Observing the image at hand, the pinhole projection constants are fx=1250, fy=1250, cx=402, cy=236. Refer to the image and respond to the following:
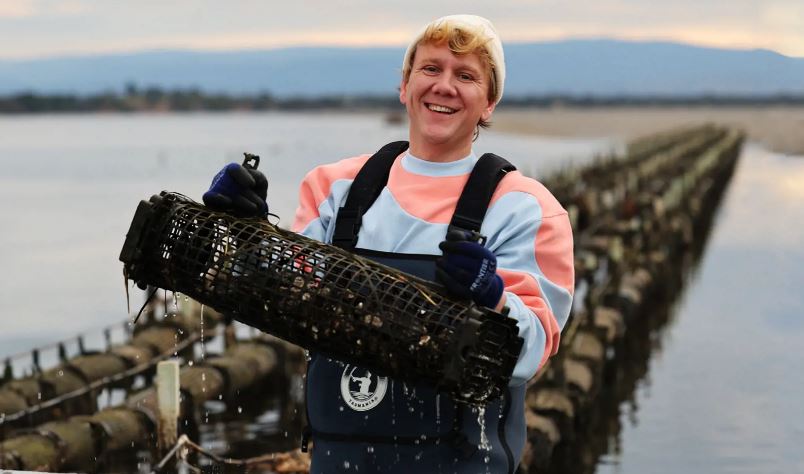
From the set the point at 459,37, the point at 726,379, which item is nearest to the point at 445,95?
the point at 459,37

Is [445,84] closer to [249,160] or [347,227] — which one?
[347,227]

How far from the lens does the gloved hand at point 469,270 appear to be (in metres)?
3.16

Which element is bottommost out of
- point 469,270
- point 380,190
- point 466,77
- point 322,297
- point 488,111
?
point 322,297

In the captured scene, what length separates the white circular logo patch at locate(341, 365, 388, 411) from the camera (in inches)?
139

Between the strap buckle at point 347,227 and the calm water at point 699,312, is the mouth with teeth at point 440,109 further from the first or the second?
the calm water at point 699,312

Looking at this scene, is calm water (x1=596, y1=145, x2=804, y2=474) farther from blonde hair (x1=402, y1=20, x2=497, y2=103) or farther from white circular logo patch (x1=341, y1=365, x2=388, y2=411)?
blonde hair (x1=402, y1=20, x2=497, y2=103)

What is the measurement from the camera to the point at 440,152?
143 inches

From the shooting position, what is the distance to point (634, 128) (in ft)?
626

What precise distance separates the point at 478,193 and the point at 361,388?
647 mm

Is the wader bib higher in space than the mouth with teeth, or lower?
lower

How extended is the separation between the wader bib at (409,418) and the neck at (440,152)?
0.09 metres

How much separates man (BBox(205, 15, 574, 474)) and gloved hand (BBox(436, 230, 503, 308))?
0.43 feet

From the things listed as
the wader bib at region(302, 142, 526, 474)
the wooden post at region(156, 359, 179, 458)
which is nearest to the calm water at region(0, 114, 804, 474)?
the wooden post at region(156, 359, 179, 458)

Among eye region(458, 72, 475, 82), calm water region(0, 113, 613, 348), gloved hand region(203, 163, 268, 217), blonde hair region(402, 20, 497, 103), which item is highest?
blonde hair region(402, 20, 497, 103)
